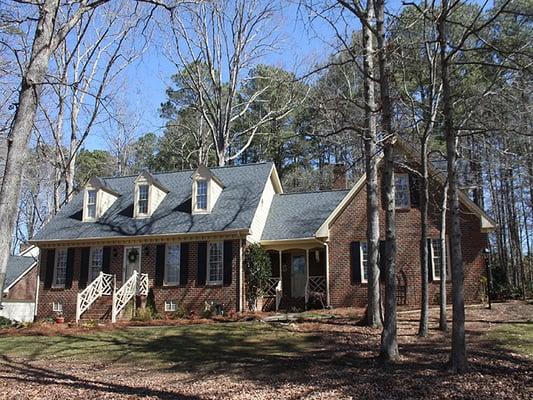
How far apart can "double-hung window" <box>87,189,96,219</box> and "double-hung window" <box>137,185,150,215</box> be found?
7.47 ft

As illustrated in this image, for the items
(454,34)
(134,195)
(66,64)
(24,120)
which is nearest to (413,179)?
(454,34)

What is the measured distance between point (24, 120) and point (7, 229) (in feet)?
5.79

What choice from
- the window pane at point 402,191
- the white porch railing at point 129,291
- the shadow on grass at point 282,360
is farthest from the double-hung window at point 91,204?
the window pane at point 402,191

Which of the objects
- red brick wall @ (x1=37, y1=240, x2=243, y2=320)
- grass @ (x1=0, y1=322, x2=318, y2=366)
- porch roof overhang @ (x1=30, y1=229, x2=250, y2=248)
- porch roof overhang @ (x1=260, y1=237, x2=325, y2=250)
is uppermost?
porch roof overhang @ (x1=30, y1=229, x2=250, y2=248)

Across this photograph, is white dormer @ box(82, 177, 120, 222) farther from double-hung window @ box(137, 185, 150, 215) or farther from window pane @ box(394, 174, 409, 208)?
window pane @ box(394, 174, 409, 208)

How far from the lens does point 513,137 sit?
53.8 feet

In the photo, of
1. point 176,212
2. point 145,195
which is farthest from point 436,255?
point 145,195

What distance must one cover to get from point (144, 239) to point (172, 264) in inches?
62.5

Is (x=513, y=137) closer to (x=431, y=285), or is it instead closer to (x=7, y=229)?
(x=431, y=285)

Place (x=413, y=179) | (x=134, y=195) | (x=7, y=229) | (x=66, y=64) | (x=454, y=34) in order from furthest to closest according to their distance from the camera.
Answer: (x=66, y=64)
(x=134, y=195)
(x=413, y=179)
(x=454, y=34)
(x=7, y=229)

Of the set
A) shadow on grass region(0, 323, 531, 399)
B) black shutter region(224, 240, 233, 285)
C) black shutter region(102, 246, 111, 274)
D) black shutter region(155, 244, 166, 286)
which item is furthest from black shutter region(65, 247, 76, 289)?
shadow on grass region(0, 323, 531, 399)

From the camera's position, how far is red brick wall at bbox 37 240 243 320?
20172 millimetres

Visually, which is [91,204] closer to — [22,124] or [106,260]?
[106,260]

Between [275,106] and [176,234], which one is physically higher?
[275,106]
